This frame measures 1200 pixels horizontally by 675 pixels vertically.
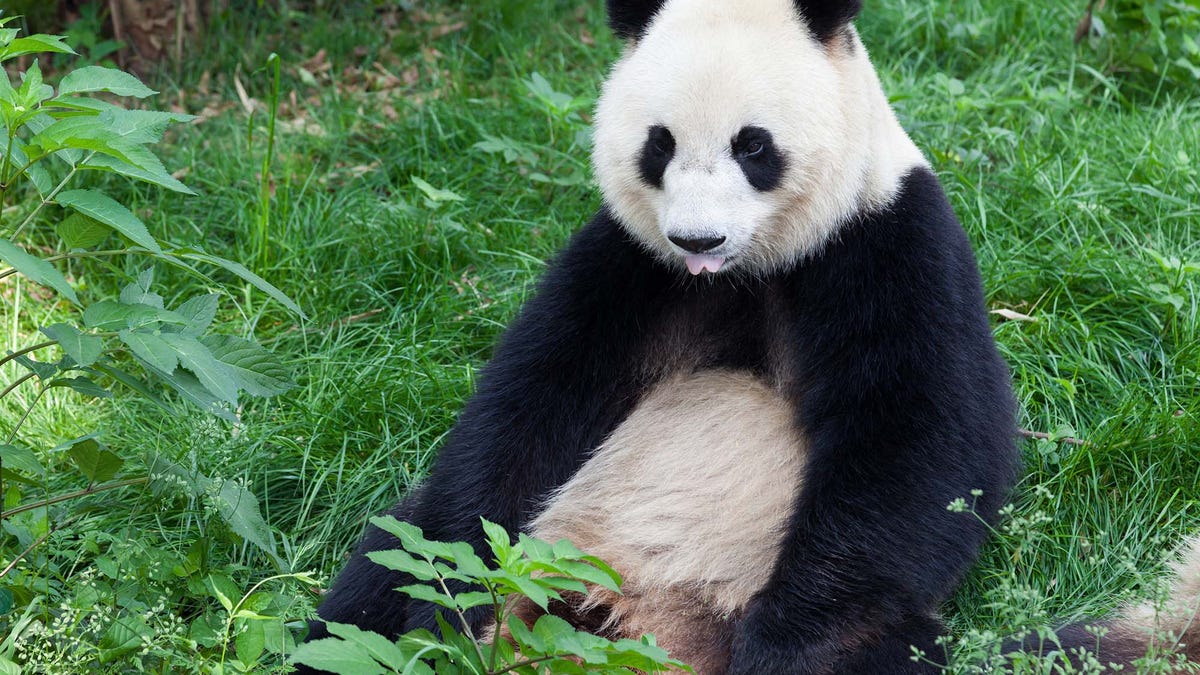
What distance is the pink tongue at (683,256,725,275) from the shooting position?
3.30 m

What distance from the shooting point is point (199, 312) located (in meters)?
3.35

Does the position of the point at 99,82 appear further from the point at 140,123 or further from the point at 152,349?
the point at 152,349

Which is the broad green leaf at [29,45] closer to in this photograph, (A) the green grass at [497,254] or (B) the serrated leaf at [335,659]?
(A) the green grass at [497,254]

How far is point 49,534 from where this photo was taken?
3.48m

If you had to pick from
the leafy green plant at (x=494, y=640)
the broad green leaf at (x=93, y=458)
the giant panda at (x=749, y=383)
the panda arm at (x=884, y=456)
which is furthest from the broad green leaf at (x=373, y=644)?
the broad green leaf at (x=93, y=458)

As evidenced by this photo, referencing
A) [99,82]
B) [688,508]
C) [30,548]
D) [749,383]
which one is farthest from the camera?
[749,383]

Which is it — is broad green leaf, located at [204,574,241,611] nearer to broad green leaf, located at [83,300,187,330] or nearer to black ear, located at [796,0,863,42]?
broad green leaf, located at [83,300,187,330]

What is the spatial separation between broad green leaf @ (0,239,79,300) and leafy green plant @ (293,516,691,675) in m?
0.84

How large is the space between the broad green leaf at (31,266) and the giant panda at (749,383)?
130cm

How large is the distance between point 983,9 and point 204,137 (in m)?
3.92

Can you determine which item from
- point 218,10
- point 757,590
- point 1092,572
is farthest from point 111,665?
point 218,10

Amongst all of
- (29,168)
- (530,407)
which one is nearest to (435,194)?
(530,407)

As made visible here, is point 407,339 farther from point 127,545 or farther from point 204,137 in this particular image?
point 204,137

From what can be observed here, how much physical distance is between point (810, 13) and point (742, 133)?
Answer: 1.32ft
